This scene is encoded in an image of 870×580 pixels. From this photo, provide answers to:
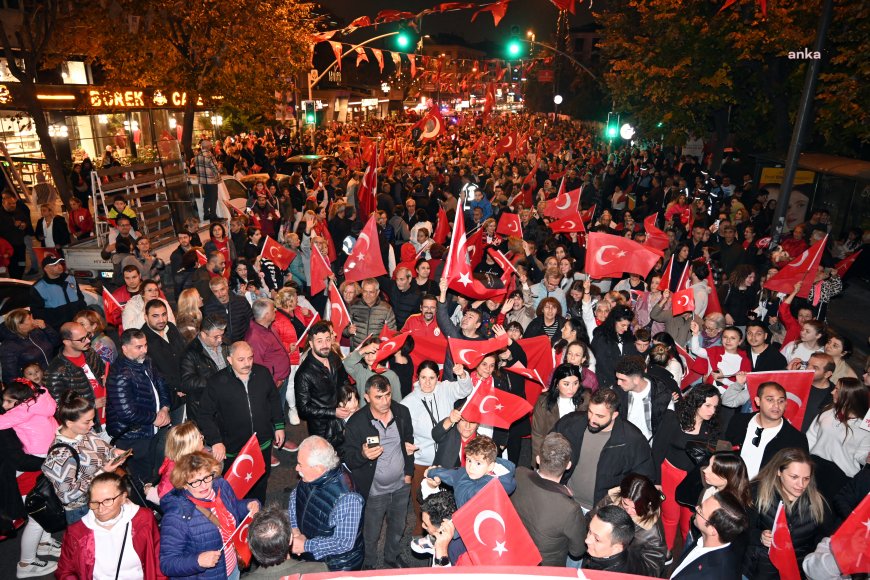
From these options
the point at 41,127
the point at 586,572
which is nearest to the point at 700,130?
the point at 41,127

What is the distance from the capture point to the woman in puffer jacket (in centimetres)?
404

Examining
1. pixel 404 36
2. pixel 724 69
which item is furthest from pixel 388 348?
pixel 724 69

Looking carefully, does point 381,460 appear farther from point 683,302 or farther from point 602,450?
point 683,302

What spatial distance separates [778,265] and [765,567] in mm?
7186

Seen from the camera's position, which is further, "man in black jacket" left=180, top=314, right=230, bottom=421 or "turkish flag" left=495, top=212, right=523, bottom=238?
"turkish flag" left=495, top=212, right=523, bottom=238

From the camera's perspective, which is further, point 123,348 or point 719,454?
point 123,348

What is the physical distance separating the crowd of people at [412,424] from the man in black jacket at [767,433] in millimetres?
17

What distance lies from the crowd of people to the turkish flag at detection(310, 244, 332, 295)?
6cm

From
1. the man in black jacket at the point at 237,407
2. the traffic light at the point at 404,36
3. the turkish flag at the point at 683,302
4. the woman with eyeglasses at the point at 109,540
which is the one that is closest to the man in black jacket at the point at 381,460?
the man in black jacket at the point at 237,407

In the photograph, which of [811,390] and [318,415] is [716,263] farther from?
[318,415]

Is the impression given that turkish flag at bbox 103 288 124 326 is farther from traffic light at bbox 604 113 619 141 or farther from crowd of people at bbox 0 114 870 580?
traffic light at bbox 604 113 619 141

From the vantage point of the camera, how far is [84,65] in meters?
27.9

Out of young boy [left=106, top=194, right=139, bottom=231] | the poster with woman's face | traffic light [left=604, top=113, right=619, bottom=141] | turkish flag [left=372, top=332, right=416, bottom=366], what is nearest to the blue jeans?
turkish flag [left=372, top=332, right=416, bottom=366]

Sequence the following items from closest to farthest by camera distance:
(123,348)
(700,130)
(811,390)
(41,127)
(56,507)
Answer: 1. (56,507)
2. (123,348)
3. (811,390)
4. (41,127)
5. (700,130)
